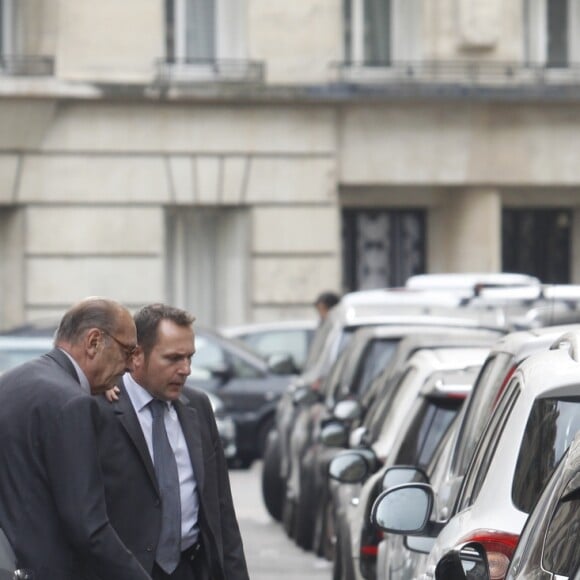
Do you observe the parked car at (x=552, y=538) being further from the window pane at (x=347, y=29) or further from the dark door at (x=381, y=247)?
the dark door at (x=381, y=247)

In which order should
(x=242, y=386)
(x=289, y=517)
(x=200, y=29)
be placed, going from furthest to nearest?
(x=200, y=29) → (x=242, y=386) → (x=289, y=517)

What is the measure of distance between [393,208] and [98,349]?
956 inches

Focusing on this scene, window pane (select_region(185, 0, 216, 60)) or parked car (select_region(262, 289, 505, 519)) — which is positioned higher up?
window pane (select_region(185, 0, 216, 60))

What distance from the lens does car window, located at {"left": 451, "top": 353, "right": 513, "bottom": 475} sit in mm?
7488

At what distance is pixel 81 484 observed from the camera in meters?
6.00

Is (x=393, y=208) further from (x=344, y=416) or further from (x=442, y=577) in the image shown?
(x=442, y=577)

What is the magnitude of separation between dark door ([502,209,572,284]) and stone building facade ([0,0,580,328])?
24.9 inches

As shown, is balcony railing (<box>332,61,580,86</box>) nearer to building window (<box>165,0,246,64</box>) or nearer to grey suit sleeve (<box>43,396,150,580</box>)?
building window (<box>165,0,246,64</box>)

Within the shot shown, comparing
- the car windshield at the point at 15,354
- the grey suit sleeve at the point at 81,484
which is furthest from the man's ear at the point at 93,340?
the car windshield at the point at 15,354

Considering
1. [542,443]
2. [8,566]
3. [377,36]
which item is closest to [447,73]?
[377,36]

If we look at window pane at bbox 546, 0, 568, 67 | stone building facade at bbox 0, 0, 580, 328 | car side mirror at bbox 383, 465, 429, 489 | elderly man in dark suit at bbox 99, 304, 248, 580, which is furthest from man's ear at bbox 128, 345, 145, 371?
window pane at bbox 546, 0, 568, 67

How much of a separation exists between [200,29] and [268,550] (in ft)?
49.2

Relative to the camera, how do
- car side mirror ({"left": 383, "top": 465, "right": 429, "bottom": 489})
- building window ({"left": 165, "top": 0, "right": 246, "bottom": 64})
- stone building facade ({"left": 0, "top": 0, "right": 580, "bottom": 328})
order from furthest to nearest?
building window ({"left": 165, "top": 0, "right": 246, "bottom": 64}), stone building facade ({"left": 0, "top": 0, "right": 580, "bottom": 328}), car side mirror ({"left": 383, "top": 465, "right": 429, "bottom": 489})

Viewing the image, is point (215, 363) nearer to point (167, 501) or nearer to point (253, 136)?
point (253, 136)
